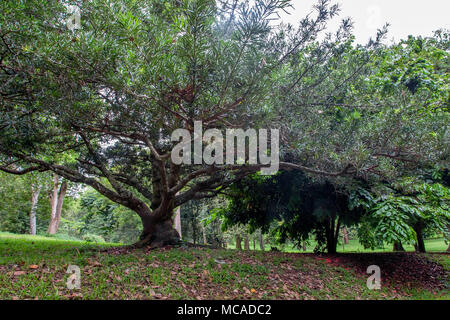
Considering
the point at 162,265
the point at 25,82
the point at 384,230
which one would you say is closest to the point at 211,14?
the point at 25,82

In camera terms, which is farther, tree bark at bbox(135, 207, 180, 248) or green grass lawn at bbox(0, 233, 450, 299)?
tree bark at bbox(135, 207, 180, 248)

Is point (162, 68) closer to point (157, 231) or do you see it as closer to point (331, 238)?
point (157, 231)

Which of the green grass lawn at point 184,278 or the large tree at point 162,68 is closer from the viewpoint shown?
the large tree at point 162,68

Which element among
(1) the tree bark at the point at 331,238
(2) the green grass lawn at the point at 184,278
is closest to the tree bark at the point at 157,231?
(2) the green grass lawn at the point at 184,278

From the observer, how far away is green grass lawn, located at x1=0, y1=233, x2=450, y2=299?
3422 mm

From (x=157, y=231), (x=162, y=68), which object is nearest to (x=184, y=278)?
(x=157, y=231)

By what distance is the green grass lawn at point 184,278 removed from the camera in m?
3.42

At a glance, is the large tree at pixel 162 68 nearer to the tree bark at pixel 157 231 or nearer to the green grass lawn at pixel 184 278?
the green grass lawn at pixel 184 278

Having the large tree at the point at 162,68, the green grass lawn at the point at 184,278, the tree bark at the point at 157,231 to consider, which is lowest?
the green grass lawn at the point at 184,278

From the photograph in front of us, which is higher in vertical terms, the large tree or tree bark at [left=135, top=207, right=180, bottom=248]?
the large tree

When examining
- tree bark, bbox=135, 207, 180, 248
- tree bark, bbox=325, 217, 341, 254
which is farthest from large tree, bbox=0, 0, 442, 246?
tree bark, bbox=325, 217, 341, 254

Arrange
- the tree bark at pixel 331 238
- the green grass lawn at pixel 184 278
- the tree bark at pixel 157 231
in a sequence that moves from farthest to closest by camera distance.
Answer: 1. the tree bark at pixel 331 238
2. the tree bark at pixel 157 231
3. the green grass lawn at pixel 184 278

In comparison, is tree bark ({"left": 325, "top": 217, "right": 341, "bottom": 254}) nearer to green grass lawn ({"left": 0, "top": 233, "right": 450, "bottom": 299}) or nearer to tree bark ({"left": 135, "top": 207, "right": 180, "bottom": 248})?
green grass lawn ({"left": 0, "top": 233, "right": 450, "bottom": 299})

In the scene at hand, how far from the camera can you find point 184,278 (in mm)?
4117
